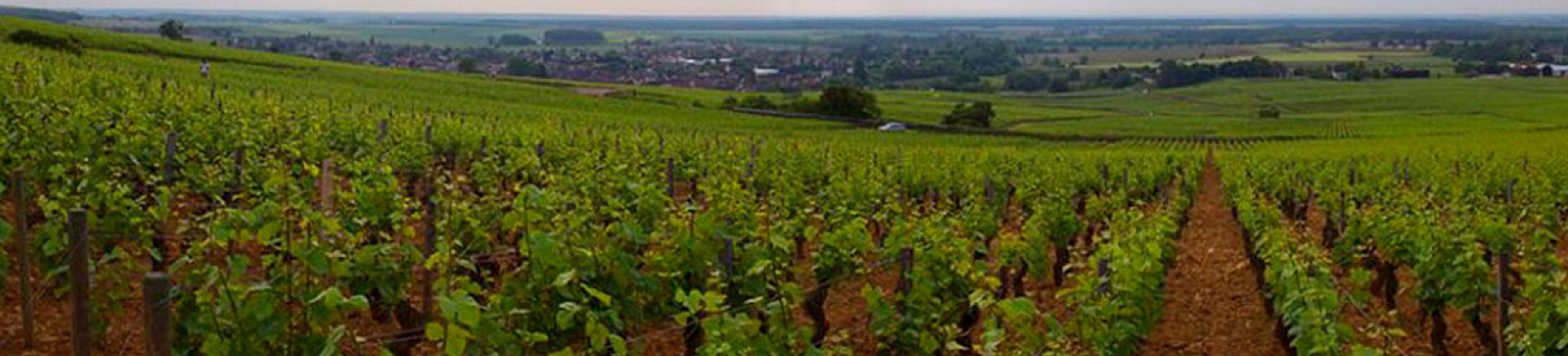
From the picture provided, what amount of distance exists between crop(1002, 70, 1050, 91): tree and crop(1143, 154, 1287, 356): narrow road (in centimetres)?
12237

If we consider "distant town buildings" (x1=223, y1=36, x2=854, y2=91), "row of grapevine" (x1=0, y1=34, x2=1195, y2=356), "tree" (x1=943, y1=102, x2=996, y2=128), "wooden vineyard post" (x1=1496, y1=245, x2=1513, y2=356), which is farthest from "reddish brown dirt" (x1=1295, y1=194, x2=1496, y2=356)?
"distant town buildings" (x1=223, y1=36, x2=854, y2=91)

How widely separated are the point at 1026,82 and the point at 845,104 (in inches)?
3163

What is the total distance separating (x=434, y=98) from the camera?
4450 centimetres

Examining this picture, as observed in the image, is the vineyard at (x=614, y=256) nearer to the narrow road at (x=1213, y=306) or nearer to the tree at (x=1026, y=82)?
the narrow road at (x=1213, y=306)

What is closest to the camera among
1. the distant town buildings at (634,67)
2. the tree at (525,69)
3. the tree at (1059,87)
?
the tree at (525,69)

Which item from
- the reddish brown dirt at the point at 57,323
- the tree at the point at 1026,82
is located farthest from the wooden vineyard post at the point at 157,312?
the tree at the point at 1026,82

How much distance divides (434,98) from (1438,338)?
38.3 metres

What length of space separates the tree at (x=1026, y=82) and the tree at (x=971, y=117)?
2877 inches

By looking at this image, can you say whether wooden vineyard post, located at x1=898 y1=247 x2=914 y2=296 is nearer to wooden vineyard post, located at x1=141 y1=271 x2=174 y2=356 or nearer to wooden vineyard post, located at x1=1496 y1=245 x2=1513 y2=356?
wooden vineyard post, located at x1=1496 y1=245 x2=1513 y2=356

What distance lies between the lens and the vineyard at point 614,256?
6012 mm

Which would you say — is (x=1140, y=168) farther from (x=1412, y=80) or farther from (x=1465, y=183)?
(x=1412, y=80)

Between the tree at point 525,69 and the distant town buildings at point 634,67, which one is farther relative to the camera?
the distant town buildings at point 634,67

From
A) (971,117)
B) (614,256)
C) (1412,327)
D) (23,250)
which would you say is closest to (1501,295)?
(1412,327)

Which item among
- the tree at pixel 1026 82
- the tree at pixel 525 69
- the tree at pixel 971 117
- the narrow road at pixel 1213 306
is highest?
the narrow road at pixel 1213 306
